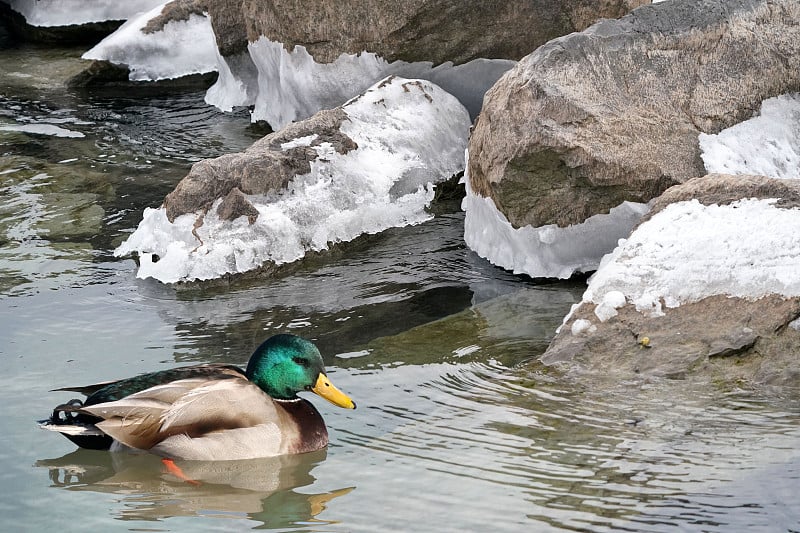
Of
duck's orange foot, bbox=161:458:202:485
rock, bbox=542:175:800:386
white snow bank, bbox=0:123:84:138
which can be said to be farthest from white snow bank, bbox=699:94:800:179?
white snow bank, bbox=0:123:84:138

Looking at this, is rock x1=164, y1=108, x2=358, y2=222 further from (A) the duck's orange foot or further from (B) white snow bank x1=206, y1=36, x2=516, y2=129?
(A) the duck's orange foot

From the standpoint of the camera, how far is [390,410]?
560 cm

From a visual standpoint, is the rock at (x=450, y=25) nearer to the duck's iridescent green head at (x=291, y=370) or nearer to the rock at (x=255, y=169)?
the rock at (x=255, y=169)

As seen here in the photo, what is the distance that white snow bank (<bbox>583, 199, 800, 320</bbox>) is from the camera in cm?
587

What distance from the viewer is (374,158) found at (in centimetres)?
897

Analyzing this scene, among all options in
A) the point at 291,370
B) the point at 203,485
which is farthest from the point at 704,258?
the point at 203,485

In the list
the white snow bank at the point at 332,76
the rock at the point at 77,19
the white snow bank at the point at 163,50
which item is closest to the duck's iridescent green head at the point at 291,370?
the white snow bank at the point at 332,76

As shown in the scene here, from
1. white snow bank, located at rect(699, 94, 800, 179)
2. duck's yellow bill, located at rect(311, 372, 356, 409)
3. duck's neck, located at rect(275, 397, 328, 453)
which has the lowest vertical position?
duck's neck, located at rect(275, 397, 328, 453)

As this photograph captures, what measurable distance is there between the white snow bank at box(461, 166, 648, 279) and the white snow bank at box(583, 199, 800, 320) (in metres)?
1.05

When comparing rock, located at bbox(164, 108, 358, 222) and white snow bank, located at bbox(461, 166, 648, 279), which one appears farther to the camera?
rock, located at bbox(164, 108, 358, 222)

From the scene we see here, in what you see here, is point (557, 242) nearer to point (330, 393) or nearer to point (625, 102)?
point (625, 102)

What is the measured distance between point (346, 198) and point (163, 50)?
230 inches

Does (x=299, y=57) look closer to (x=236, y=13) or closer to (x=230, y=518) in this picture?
(x=236, y=13)

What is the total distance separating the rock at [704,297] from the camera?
5.63m
